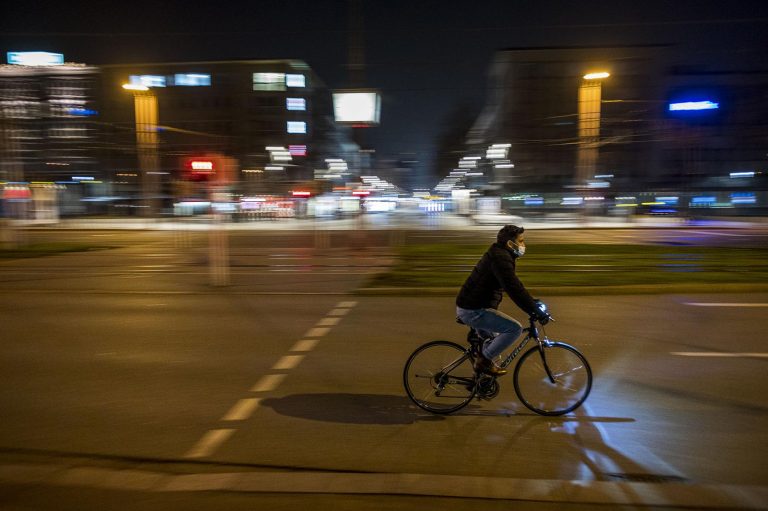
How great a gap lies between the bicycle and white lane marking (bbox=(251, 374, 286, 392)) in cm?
158

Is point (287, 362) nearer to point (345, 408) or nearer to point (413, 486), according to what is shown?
point (345, 408)

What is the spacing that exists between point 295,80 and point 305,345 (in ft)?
269

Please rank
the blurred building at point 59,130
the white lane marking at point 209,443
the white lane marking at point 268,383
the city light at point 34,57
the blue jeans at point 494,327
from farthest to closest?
1. the city light at point 34,57
2. the blurred building at point 59,130
3. the white lane marking at point 268,383
4. the blue jeans at point 494,327
5. the white lane marking at point 209,443

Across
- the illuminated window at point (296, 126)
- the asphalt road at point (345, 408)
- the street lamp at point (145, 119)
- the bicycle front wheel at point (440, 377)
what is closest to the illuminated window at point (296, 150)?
the illuminated window at point (296, 126)

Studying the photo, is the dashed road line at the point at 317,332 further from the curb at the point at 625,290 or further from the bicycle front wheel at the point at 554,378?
the bicycle front wheel at the point at 554,378

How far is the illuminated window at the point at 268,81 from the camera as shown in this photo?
269 feet

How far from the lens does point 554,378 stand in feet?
17.4

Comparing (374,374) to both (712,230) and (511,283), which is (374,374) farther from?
(712,230)

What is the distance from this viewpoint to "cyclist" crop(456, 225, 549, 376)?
4914mm

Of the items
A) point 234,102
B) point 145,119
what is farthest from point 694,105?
point 234,102

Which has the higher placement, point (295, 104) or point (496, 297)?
point (295, 104)

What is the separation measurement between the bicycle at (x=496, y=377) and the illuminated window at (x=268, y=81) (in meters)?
82.2

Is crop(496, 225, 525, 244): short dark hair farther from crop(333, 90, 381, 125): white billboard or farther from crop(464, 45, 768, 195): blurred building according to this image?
crop(464, 45, 768, 195): blurred building

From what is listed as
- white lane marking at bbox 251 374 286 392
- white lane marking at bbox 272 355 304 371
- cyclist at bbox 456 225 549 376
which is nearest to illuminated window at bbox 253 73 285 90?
white lane marking at bbox 272 355 304 371
